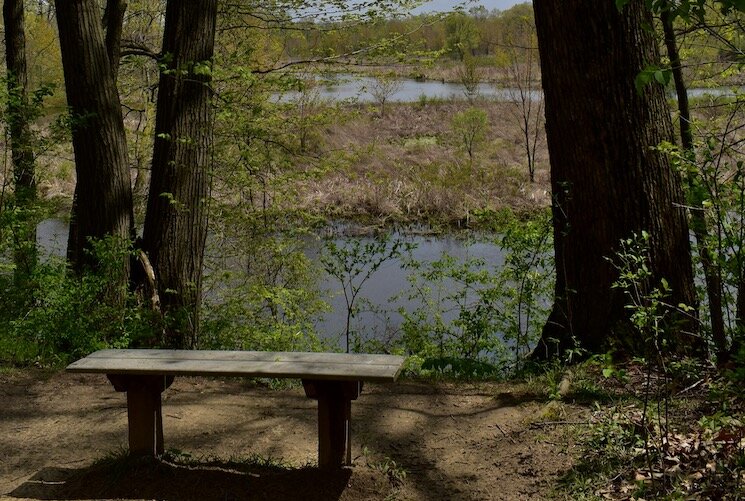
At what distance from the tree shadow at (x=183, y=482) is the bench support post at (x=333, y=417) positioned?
0.07 m

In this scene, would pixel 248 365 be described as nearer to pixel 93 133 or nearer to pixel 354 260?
pixel 354 260

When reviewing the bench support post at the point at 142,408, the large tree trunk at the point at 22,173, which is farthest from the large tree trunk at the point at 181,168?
the bench support post at the point at 142,408

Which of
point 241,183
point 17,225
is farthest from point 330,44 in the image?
point 17,225

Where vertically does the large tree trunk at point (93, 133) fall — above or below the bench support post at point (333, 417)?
above

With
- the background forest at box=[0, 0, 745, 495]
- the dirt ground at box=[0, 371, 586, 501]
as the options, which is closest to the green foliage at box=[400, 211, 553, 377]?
the background forest at box=[0, 0, 745, 495]

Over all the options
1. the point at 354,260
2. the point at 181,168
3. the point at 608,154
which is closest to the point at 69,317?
the point at 181,168

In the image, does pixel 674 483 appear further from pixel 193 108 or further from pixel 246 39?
pixel 246 39

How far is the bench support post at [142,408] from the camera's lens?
12.9ft

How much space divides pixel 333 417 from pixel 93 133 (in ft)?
15.8

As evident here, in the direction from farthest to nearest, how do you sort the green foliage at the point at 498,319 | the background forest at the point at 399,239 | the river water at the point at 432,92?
the river water at the point at 432,92 < the green foliage at the point at 498,319 < the background forest at the point at 399,239

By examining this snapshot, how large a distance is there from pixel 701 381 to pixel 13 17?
9.66 m

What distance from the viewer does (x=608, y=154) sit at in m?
5.36

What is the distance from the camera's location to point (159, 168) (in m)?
7.73

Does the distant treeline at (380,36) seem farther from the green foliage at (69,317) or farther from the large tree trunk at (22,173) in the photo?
the green foliage at (69,317)
